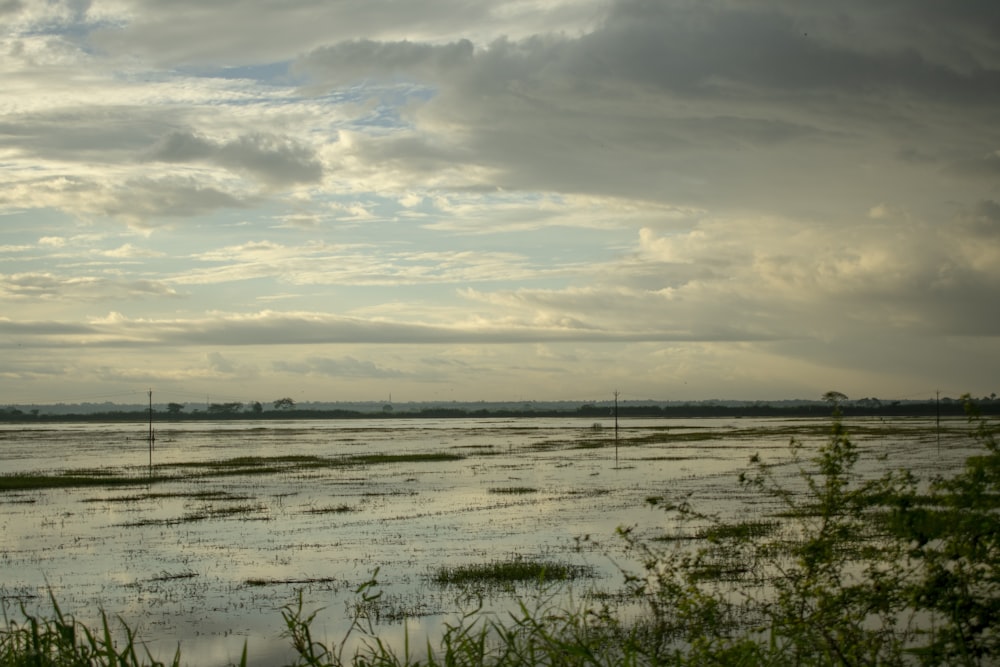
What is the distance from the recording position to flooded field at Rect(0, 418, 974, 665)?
17219 millimetres

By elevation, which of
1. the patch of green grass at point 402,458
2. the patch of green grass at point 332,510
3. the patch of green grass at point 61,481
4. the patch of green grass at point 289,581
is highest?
the patch of green grass at point 289,581

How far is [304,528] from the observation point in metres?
27.9

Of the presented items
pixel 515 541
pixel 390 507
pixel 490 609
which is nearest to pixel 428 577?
pixel 490 609

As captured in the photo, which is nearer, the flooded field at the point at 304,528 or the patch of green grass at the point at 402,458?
the flooded field at the point at 304,528

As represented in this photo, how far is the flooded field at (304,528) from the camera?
56.5 feet

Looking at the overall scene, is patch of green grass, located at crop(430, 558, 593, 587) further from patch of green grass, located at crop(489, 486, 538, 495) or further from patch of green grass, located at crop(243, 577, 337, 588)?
patch of green grass, located at crop(489, 486, 538, 495)

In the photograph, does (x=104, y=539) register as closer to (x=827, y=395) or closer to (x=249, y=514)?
(x=249, y=514)

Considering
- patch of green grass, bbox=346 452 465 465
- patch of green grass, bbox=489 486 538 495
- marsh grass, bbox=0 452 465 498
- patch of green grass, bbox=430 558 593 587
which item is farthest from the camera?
patch of green grass, bbox=346 452 465 465

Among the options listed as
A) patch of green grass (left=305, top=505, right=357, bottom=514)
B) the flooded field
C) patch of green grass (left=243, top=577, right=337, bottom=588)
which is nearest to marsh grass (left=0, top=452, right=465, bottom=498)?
the flooded field

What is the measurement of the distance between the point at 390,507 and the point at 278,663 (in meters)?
18.8

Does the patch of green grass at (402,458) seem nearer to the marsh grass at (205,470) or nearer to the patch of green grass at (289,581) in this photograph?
the marsh grass at (205,470)

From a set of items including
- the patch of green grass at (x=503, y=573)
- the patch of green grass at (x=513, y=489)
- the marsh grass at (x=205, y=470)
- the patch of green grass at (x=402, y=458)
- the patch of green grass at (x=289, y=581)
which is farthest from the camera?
the patch of green grass at (x=402, y=458)

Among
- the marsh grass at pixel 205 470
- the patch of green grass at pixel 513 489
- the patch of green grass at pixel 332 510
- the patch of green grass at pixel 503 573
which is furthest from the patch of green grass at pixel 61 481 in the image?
the patch of green grass at pixel 503 573

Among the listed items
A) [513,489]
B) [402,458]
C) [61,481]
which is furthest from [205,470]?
[513,489]
